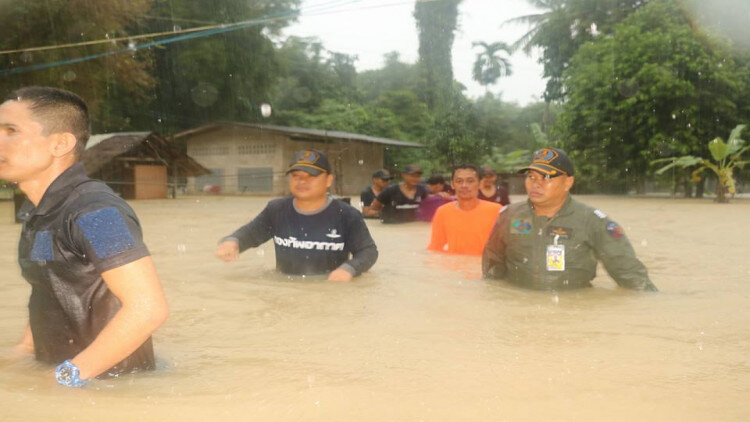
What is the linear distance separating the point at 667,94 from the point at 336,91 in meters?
27.7

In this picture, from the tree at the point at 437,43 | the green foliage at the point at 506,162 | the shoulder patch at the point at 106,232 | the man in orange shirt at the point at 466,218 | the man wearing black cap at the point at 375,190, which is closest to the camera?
the shoulder patch at the point at 106,232

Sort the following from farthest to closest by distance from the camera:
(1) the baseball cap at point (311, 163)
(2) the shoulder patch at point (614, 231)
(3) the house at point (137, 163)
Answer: (3) the house at point (137, 163) < (1) the baseball cap at point (311, 163) < (2) the shoulder patch at point (614, 231)

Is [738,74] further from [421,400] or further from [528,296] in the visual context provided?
[421,400]

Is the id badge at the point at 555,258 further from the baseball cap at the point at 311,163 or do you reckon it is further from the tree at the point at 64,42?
the tree at the point at 64,42

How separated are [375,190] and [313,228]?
860 cm

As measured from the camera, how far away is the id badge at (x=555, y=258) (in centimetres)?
570

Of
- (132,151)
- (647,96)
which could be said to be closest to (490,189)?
(647,96)

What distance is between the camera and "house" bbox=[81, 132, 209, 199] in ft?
93.5

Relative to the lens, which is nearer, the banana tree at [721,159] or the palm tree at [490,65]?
the banana tree at [721,159]

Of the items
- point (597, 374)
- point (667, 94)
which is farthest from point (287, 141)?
point (597, 374)

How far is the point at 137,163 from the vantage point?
30266 millimetres

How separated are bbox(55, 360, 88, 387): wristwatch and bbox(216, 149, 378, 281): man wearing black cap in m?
3.55

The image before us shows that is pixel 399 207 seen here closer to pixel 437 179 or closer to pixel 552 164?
pixel 437 179

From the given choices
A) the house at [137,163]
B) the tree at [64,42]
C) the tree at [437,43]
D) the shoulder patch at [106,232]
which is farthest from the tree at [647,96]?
the shoulder patch at [106,232]
